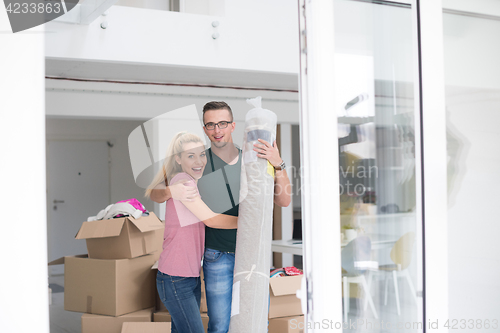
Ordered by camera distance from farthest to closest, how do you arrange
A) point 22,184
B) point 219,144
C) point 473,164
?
point 219,144 < point 473,164 < point 22,184

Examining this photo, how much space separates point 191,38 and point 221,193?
7.20 feet

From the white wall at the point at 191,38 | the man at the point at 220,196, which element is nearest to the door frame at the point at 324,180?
the man at the point at 220,196

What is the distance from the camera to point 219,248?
187 cm

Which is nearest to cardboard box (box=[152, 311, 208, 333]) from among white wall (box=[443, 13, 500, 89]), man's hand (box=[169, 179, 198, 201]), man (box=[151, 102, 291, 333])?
man (box=[151, 102, 291, 333])

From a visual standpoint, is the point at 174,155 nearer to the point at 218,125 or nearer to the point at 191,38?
the point at 218,125

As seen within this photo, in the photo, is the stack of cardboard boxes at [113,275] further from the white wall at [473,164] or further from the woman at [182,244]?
the white wall at [473,164]

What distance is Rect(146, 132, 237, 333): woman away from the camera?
1.92m

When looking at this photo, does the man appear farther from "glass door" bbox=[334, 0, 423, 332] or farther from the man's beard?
"glass door" bbox=[334, 0, 423, 332]

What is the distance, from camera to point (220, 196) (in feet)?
5.98

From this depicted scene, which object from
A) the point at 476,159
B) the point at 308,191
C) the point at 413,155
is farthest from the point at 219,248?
the point at 476,159

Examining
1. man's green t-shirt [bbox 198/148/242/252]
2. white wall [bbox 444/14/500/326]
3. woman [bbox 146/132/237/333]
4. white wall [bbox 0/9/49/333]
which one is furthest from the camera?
woman [bbox 146/132/237/333]

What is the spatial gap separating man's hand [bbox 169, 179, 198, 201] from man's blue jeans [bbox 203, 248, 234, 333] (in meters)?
0.27

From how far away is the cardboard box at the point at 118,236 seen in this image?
2842 mm

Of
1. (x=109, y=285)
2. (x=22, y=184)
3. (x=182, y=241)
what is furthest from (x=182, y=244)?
(x=109, y=285)
